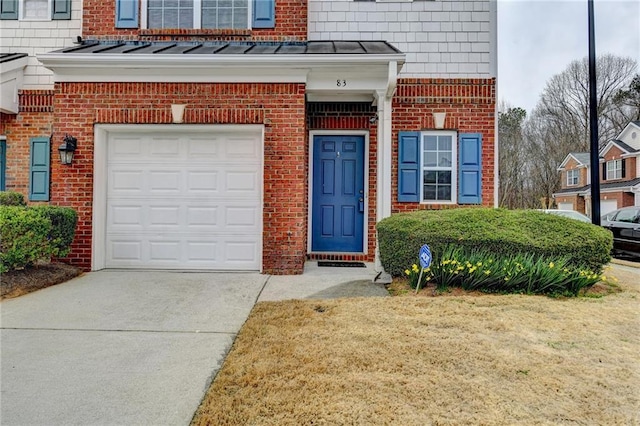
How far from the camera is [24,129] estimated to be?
680 cm

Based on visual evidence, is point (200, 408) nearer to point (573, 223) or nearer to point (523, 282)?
point (523, 282)

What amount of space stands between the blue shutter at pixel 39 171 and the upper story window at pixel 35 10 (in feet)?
7.92

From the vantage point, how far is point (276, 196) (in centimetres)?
577

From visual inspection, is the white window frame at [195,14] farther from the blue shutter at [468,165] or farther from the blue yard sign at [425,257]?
the blue yard sign at [425,257]

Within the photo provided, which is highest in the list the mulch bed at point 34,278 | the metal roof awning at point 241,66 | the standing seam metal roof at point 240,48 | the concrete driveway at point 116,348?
the standing seam metal roof at point 240,48

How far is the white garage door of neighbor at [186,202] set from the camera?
6.00 metres

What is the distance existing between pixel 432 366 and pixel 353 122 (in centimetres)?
506

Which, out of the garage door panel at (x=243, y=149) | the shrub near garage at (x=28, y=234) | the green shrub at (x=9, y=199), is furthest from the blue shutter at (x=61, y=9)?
the garage door panel at (x=243, y=149)

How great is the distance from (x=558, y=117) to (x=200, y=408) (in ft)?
115

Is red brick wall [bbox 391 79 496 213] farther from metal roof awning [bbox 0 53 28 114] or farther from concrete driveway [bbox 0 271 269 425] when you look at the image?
metal roof awning [bbox 0 53 28 114]

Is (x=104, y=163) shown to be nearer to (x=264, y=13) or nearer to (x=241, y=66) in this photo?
(x=241, y=66)

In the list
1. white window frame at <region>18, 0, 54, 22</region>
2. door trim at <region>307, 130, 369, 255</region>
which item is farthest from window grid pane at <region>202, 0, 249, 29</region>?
white window frame at <region>18, 0, 54, 22</region>

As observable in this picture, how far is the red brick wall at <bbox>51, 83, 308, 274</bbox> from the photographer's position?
575cm

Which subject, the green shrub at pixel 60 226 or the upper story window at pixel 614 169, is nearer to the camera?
the green shrub at pixel 60 226
